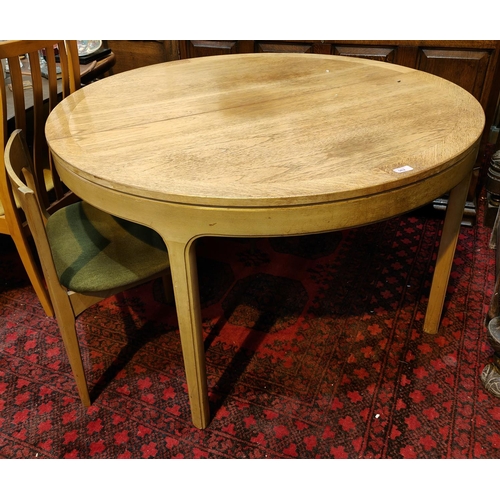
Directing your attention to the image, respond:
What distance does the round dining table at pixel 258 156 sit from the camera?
100 centimetres

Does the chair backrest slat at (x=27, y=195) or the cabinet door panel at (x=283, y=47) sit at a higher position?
the cabinet door panel at (x=283, y=47)

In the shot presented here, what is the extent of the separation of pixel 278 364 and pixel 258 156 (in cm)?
79

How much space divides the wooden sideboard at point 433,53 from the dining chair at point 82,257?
4.60 feet

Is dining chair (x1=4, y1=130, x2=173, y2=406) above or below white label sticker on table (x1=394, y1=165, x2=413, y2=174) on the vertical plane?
below

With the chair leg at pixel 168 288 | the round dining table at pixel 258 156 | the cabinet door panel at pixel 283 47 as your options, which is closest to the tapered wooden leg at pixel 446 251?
the round dining table at pixel 258 156

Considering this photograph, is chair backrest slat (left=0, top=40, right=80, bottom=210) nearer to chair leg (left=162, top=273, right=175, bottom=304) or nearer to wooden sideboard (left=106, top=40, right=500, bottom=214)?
chair leg (left=162, top=273, right=175, bottom=304)

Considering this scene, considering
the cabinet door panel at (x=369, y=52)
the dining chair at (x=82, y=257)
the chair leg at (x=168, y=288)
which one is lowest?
the chair leg at (x=168, y=288)

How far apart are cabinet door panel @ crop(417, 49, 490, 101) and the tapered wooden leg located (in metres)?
0.93

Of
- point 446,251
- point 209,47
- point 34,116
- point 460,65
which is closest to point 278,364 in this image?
point 446,251

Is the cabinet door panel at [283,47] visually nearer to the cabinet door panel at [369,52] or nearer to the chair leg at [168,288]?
the cabinet door panel at [369,52]

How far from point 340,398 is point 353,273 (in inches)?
26.5

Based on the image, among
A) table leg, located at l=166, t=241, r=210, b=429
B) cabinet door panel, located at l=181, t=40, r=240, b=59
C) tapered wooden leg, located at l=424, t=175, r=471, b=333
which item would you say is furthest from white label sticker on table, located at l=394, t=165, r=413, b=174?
cabinet door panel, located at l=181, t=40, r=240, b=59

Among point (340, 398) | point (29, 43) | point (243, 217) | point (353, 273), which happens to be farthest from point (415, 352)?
point (29, 43)

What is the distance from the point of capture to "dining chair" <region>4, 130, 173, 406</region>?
123 cm
